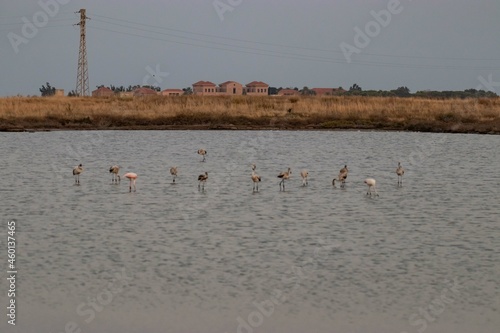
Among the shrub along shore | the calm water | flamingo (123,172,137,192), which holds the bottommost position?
the calm water

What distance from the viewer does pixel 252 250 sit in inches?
551

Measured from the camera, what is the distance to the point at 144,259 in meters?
13.3

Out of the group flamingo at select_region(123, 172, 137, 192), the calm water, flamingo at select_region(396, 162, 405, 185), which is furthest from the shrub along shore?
flamingo at select_region(123, 172, 137, 192)

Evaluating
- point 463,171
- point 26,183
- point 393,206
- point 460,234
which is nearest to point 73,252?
point 460,234

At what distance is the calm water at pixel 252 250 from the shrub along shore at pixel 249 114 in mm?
17075

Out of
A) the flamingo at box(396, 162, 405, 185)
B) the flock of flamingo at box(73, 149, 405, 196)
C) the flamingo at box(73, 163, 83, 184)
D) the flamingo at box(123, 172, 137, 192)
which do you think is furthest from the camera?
the flamingo at box(396, 162, 405, 185)

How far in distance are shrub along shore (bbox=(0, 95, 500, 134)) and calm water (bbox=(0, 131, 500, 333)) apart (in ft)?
56.0

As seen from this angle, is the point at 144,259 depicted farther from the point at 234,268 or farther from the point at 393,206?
the point at 393,206

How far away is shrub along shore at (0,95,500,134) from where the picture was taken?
45.3m

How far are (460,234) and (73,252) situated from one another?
21.6 feet

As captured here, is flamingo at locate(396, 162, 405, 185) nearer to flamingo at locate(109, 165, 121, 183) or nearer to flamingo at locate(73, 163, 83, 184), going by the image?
flamingo at locate(109, 165, 121, 183)

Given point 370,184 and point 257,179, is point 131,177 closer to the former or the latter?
point 257,179

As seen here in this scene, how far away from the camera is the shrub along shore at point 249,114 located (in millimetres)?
45281

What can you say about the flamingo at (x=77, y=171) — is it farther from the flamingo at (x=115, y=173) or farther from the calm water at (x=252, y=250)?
the flamingo at (x=115, y=173)
